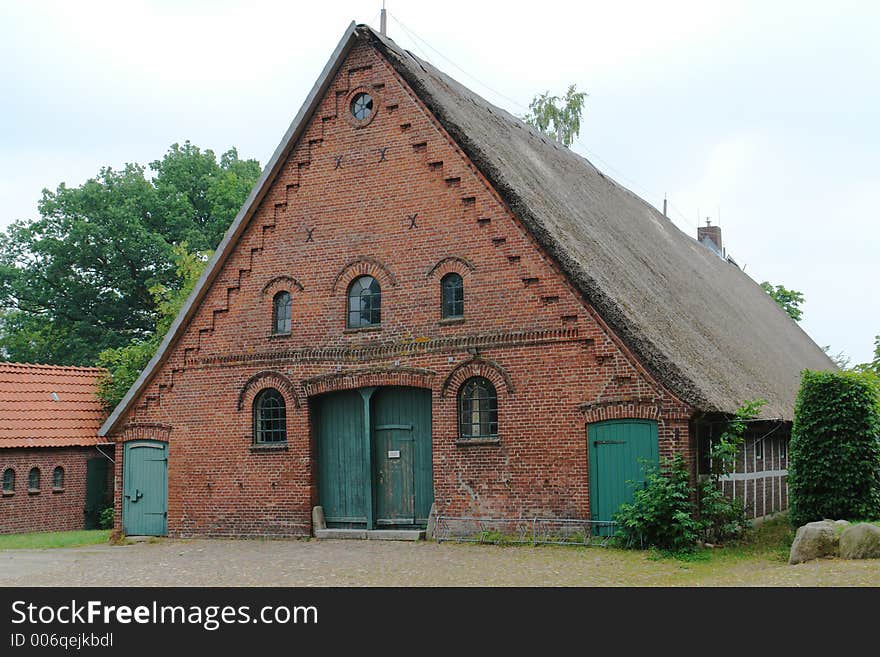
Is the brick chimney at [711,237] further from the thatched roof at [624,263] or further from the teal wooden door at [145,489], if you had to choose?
the teal wooden door at [145,489]

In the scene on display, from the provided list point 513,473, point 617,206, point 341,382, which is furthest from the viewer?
point 617,206

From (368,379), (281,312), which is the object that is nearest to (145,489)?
(281,312)

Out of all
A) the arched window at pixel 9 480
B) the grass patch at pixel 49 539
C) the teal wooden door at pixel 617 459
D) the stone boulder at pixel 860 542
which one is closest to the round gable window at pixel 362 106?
the teal wooden door at pixel 617 459

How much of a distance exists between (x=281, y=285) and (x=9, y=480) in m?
10.1

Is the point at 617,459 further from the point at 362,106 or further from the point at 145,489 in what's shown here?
the point at 145,489

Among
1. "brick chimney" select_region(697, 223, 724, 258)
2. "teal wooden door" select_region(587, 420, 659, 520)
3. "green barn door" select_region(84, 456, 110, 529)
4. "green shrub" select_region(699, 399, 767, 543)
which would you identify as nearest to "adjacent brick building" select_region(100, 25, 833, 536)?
"teal wooden door" select_region(587, 420, 659, 520)

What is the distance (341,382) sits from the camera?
19172mm

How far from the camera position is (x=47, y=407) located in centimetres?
2667

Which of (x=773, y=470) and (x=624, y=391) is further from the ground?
(x=624, y=391)

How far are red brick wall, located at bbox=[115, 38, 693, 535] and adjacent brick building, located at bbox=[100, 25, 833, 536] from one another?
0.04 metres

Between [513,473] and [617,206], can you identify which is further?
[617,206]

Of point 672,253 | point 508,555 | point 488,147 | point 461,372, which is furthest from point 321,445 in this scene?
point 672,253
